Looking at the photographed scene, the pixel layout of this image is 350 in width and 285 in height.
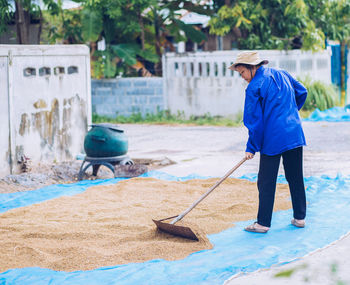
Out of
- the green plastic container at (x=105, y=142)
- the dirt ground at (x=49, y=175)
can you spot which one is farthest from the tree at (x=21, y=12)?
the green plastic container at (x=105, y=142)

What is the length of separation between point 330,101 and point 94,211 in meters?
11.9

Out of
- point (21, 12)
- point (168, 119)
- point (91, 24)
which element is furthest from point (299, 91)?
point (91, 24)

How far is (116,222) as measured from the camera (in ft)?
20.8

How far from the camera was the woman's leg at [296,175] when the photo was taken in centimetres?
584

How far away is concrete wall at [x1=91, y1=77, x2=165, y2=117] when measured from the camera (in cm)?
1734

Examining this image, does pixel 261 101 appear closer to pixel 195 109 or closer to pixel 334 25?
pixel 195 109

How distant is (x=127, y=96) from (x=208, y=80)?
8.18ft

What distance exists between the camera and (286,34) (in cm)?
1816

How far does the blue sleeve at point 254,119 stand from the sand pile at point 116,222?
93 cm

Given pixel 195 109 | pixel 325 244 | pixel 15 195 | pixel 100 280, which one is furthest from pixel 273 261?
pixel 195 109

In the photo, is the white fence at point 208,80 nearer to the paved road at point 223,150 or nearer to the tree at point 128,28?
the tree at point 128,28

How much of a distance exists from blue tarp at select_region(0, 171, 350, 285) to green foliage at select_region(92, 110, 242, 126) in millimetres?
9211

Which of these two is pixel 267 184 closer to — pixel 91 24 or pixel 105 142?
pixel 105 142

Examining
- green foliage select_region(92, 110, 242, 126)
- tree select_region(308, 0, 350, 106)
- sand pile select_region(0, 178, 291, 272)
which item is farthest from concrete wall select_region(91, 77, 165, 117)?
sand pile select_region(0, 178, 291, 272)
